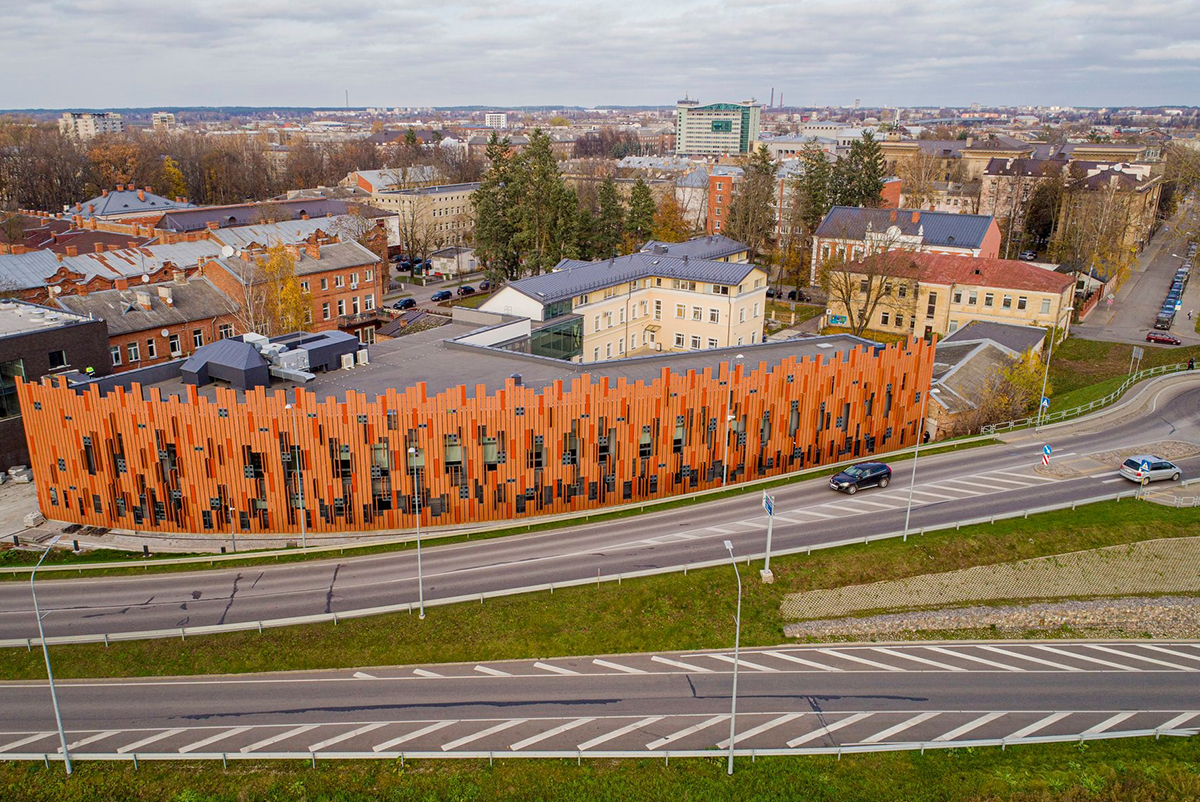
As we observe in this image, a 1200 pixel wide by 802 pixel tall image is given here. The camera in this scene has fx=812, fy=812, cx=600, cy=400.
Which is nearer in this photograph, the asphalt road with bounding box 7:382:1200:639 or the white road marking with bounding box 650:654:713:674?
the white road marking with bounding box 650:654:713:674

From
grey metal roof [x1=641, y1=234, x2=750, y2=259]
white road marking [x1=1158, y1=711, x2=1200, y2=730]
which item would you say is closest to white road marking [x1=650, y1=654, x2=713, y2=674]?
white road marking [x1=1158, y1=711, x2=1200, y2=730]

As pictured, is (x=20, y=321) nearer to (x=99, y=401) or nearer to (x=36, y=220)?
(x=99, y=401)

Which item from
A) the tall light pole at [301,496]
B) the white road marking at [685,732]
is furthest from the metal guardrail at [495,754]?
the tall light pole at [301,496]

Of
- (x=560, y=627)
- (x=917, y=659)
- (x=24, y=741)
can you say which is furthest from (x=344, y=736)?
(x=917, y=659)

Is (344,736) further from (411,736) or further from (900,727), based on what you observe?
(900,727)

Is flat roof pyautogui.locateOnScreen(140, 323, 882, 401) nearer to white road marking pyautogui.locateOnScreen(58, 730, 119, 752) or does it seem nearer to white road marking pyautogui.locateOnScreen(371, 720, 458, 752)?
white road marking pyautogui.locateOnScreen(58, 730, 119, 752)

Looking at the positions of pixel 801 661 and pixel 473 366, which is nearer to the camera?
pixel 801 661
